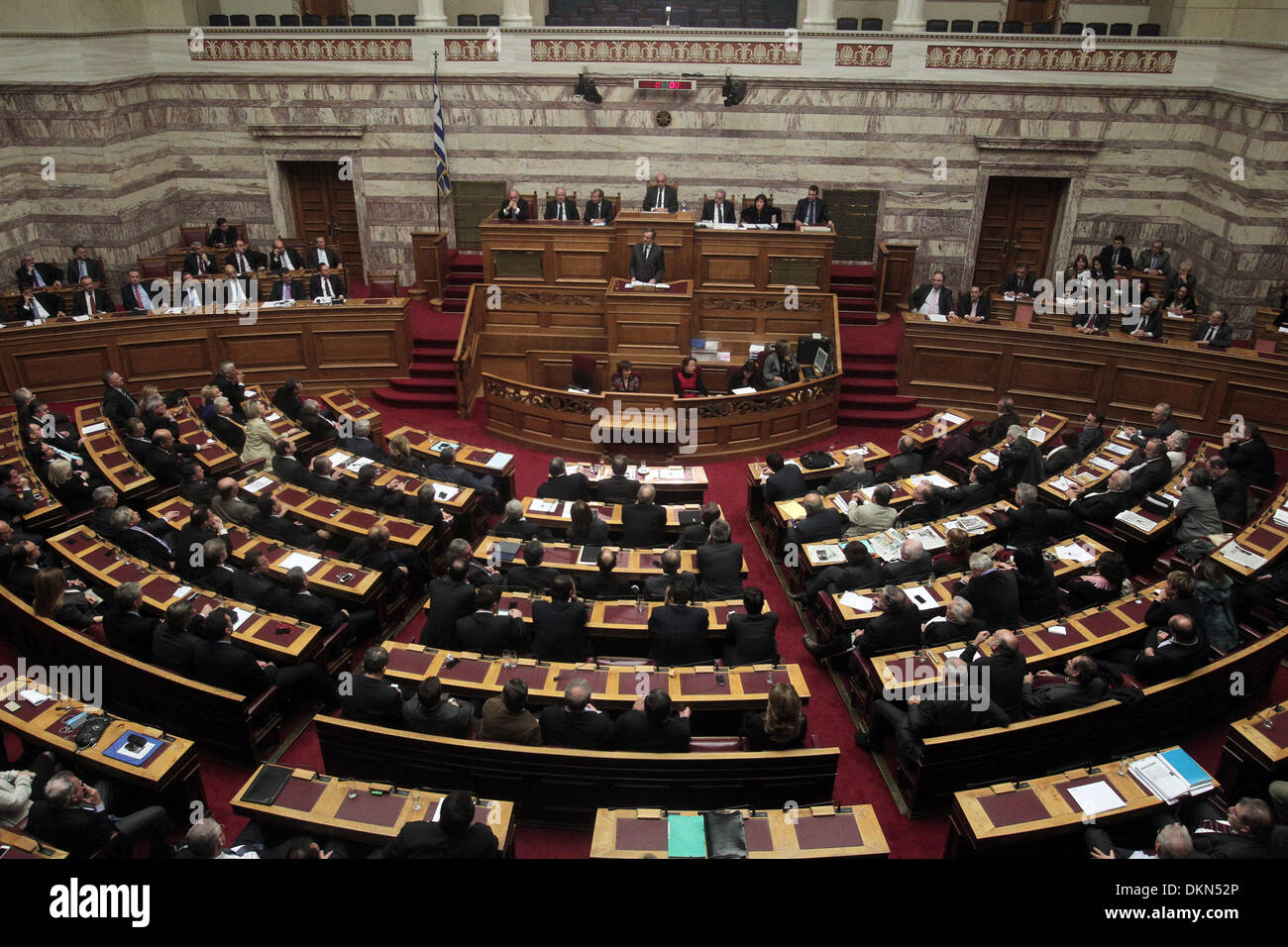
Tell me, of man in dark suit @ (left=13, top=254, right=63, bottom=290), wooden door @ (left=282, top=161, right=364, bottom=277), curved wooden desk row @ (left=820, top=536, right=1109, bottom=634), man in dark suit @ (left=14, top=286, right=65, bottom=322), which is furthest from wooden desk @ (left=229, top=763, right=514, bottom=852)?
wooden door @ (left=282, top=161, right=364, bottom=277)

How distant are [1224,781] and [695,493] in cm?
563

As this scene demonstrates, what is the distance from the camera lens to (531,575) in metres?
7.75

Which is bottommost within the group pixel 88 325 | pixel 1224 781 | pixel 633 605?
pixel 1224 781

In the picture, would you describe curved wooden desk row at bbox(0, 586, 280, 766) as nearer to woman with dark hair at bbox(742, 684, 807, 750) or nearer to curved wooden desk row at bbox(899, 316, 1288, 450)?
woman with dark hair at bbox(742, 684, 807, 750)

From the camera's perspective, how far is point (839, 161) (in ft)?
51.3

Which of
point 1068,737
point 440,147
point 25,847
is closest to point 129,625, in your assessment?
point 25,847

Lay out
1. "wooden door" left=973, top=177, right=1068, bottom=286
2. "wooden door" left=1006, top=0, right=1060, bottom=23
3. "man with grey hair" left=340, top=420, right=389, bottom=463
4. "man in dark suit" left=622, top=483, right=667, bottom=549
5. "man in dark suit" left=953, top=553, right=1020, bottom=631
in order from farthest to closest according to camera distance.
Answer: "wooden door" left=1006, top=0, right=1060, bottom=23 → "wooden door" left=973, top=177, right=1068, bottom=286 → "man with grey hair" left=340, top=420, right=389, bottom=463 → "man in dark suit" left=622, top=483, right=667, bottom=549 → "man in dark suit" left=953, top=553, right=1020, bottom=631

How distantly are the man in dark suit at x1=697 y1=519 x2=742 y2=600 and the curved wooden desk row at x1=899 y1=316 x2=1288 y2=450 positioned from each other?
6.51 m

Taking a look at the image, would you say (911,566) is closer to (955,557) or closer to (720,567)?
(955,557)

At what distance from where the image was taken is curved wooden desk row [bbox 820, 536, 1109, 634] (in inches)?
295

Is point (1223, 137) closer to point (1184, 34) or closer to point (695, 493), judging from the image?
point (1184, 34)

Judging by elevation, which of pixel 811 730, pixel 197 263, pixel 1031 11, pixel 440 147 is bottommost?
pixel 811 730

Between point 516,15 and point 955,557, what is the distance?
1268 cm

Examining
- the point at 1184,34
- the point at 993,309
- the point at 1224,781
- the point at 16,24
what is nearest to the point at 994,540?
the point at 1224,781
